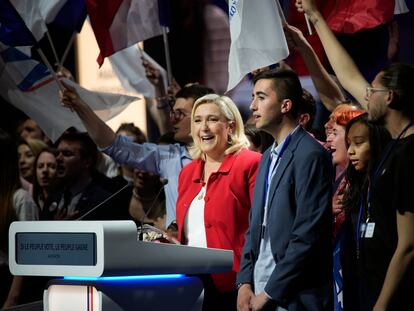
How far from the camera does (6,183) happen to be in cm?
522

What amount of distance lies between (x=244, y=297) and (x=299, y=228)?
451mm

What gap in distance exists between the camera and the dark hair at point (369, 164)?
4461 millimetres

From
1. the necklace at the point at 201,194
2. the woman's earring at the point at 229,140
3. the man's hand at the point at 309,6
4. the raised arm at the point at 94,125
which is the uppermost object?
the man's hand at the point at 309,6

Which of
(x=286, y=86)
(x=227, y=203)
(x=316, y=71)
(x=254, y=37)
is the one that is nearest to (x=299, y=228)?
(x=227, y=203)

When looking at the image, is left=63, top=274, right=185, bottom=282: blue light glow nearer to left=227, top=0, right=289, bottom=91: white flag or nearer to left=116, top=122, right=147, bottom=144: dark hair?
left=227, top=0, right=289, bottom=91: white flag

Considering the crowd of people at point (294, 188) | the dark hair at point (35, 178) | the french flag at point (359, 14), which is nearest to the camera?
the crowd of people at point (294, 188)

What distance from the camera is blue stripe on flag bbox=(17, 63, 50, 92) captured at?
713 cm

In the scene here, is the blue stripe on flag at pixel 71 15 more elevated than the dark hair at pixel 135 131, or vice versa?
the blue stripe on flag at pixel 71 15

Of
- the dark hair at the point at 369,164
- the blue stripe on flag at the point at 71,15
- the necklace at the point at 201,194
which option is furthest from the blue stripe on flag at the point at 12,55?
the dark hair at the point at 369,164

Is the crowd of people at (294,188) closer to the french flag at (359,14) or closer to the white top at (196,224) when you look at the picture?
the white top at (196,224)

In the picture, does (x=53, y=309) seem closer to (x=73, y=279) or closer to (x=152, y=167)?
(x=73, y=279)

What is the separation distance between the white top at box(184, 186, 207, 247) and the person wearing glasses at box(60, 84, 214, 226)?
0.99 meters

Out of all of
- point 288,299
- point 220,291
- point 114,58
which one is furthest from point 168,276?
point 114,58

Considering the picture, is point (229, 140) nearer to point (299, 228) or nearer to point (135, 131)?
point (299, 228)
